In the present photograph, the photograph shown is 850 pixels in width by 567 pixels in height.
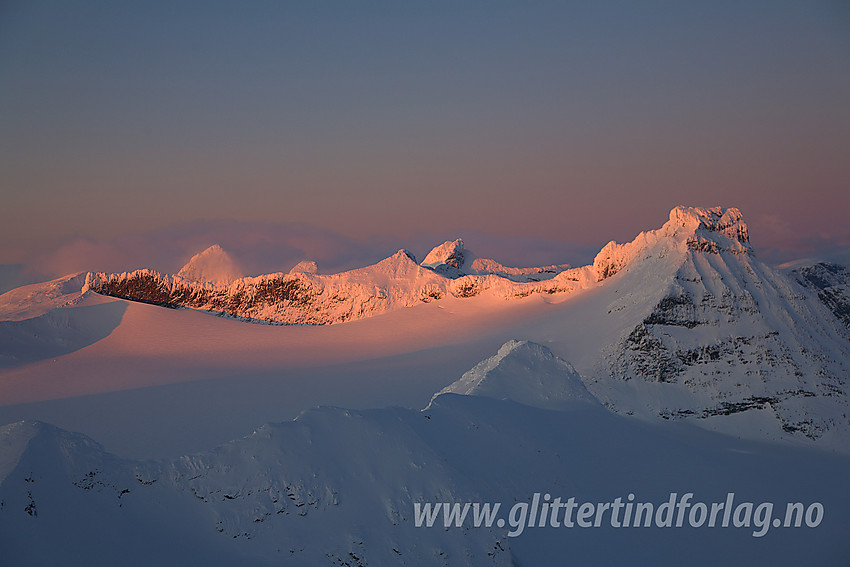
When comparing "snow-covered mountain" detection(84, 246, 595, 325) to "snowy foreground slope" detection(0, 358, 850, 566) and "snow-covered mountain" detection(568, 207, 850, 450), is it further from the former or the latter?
"snowy foreground slope" detection(0, 358, 850, 566)

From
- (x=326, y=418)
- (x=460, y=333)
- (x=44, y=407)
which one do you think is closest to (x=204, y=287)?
(x=460, y=333)

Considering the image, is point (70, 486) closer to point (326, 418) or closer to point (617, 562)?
point (326, 418)

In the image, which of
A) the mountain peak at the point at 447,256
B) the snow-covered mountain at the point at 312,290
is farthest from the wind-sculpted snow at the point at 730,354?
the mountain peak at the point at 447,256

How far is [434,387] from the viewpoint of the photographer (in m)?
53.0

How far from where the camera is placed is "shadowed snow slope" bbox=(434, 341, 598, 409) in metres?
28.8

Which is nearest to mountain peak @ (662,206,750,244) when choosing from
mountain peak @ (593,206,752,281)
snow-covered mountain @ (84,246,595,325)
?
mountain peak @ (593,206,752,281)

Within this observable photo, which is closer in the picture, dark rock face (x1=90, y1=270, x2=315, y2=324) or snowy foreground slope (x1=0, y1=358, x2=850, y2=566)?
snowy foreground slope (x1=0, y1=358, x2=850, y2=566)

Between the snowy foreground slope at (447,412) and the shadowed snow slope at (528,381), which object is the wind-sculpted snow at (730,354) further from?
the shadowed snow slope at (528,381)

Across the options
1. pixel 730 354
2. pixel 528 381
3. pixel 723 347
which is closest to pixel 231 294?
pixel 723 347

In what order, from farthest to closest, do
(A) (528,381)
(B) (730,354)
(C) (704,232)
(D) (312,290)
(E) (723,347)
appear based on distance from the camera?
(D) (312,290) < (C) (704,232) < (E) (723,347) < (B) (730,354) < (A) (528,381)

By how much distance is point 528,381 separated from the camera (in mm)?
30188

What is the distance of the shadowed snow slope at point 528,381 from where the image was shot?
28.8 meters

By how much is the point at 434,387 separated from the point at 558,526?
32.4m

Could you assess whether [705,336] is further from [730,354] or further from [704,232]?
[704,232]
